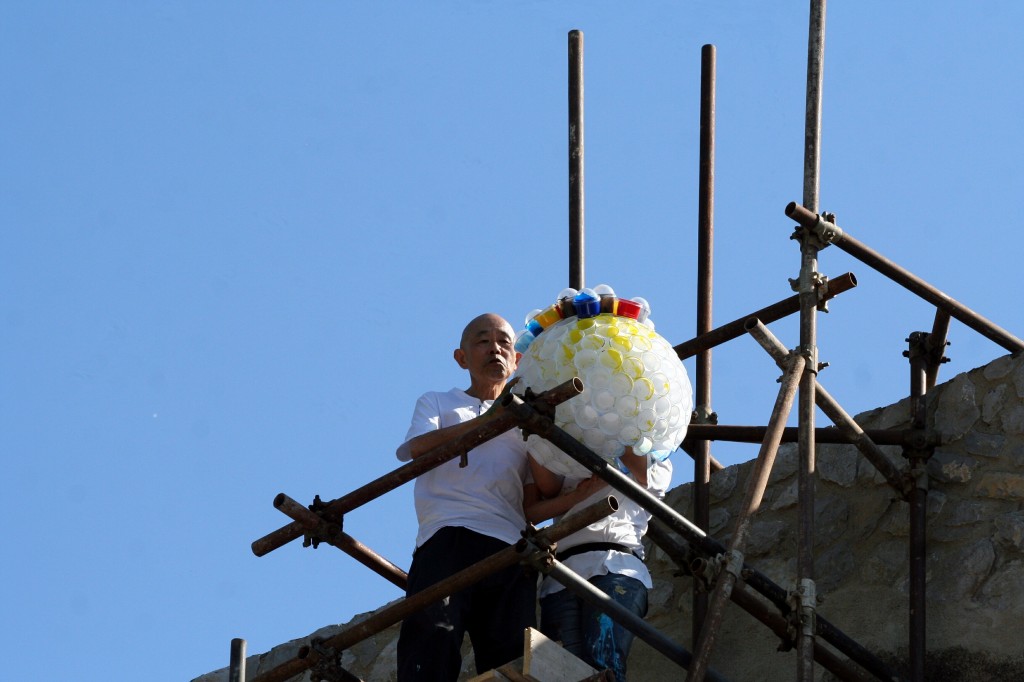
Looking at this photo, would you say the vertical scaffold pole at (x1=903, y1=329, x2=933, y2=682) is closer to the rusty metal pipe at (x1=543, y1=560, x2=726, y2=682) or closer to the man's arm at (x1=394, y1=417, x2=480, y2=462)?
the rusty metal pipe at (x1=543, y1=560, x2=726, y2=682)

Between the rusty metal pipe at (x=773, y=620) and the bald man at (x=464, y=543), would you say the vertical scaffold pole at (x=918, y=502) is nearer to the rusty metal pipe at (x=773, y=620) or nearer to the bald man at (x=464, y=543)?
the rusty metal pipe at (x=773, y=620)

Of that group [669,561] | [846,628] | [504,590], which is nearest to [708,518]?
[669,561]

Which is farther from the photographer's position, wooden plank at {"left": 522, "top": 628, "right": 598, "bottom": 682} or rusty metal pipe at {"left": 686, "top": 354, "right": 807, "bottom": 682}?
rusty metal pipe at {"left": 686, "top": 354, "right": 807, "bottom": 682}

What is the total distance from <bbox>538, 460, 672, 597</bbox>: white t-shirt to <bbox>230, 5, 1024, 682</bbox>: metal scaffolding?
11 cm

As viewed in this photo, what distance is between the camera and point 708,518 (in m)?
6.76

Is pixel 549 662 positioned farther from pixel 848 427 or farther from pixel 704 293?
pixel 704 293

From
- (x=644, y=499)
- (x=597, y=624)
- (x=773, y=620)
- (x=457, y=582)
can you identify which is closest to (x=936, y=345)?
(x=773, y=620)

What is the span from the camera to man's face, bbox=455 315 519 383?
6129mm

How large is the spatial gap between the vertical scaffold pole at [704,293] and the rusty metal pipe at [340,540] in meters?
1.00

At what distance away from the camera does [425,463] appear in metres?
5.63

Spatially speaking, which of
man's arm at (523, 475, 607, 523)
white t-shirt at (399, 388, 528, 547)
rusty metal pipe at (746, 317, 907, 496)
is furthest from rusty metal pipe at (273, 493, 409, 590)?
rusty metal pipe at (746, 317, 907, 496)

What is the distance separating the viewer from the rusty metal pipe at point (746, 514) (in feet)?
17.6

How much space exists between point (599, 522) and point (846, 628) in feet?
3.09

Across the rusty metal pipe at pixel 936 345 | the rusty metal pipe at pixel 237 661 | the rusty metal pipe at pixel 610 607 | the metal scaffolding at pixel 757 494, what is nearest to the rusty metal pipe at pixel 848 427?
the metal scaffolding at pixel 757 494
